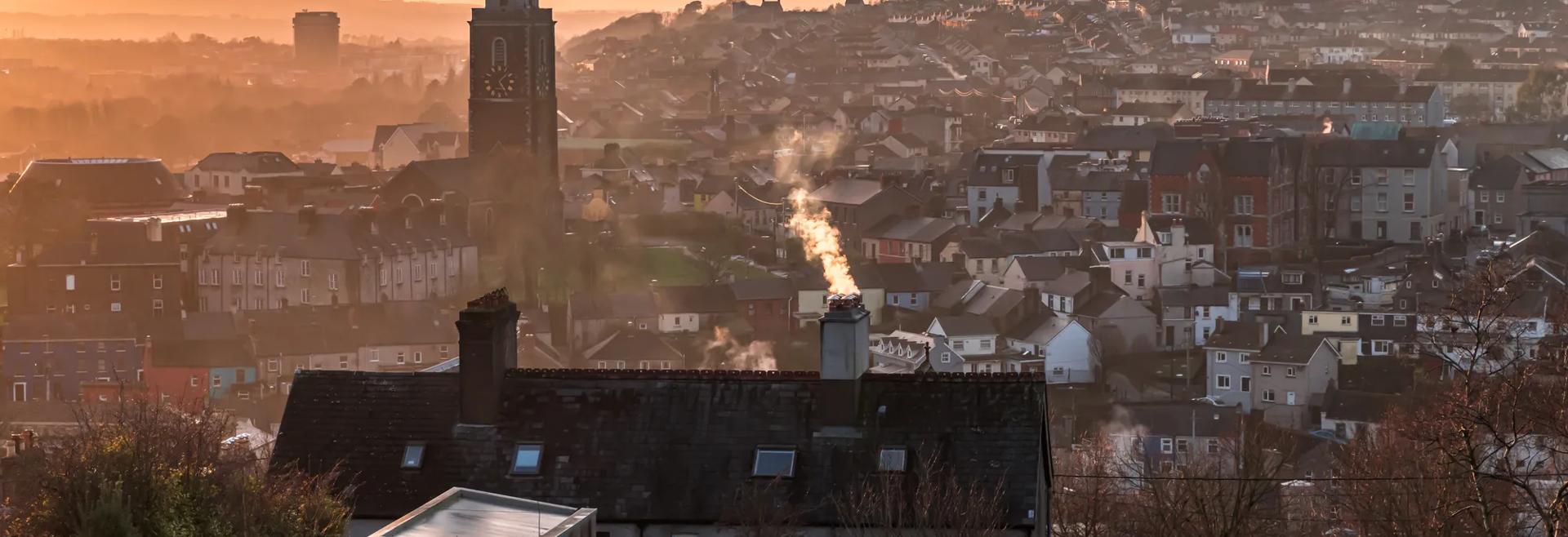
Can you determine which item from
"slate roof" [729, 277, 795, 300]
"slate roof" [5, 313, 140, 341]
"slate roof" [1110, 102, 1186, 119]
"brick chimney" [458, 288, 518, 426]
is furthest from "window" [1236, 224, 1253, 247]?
"brick chimney" [458, 288, 518, 426]

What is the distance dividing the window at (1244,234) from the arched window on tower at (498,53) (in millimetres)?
20637

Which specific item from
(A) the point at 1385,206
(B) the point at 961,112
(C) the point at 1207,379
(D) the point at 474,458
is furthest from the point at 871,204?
(D) the point at 474,458

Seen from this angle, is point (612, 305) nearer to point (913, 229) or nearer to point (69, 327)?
point (69, 327)

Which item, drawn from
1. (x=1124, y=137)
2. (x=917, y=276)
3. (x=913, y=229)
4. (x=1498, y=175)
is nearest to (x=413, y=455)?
(x=917, y=276)

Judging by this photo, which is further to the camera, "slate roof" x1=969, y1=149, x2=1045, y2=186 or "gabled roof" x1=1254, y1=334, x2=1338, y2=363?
"slate roof" x1=969, y1=149, x2=1045, y2=186

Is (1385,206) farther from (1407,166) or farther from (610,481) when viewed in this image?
→ (610,481)

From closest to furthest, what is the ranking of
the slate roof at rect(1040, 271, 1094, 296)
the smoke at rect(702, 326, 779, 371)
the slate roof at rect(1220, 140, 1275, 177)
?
the smoke at rect(702, 326, 779, 371) → the slate roof at rect(1040, 271, 1094, 296) → the slate roof at rect(1220, 140, 1275, 177)

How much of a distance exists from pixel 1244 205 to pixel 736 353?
21.3 m

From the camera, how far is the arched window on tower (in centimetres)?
6894

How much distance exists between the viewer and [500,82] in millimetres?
69812

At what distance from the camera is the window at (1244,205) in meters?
74.8

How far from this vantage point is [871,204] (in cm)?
8031

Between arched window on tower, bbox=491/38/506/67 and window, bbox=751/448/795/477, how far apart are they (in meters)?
49.9

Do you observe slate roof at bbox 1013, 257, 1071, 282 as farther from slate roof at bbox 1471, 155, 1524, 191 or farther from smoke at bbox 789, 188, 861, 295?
slate roof at bbox 1471, 155, 1524, 191
